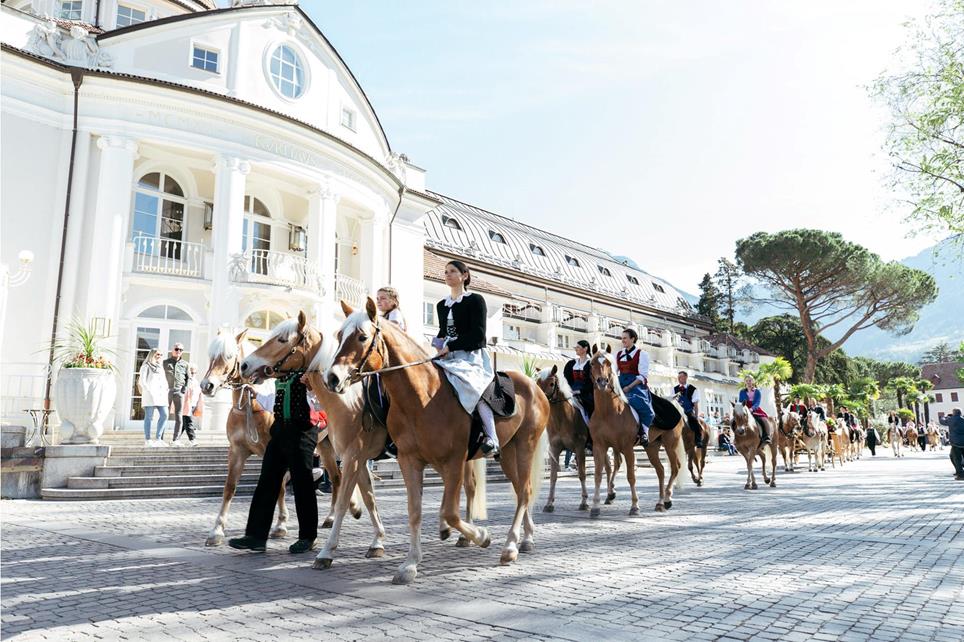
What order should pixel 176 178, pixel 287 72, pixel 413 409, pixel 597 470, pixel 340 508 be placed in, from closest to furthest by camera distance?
pixel 413 409
pixel 340 508
pixel 597 470
pixel 176 178
pixel 287 72

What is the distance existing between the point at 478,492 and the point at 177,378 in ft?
37.0

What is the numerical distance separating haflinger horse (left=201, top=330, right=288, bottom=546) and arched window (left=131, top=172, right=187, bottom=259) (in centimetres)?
1690

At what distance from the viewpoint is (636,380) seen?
400 inches

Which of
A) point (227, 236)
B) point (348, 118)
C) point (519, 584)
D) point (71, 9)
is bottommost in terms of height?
point (519, 584)

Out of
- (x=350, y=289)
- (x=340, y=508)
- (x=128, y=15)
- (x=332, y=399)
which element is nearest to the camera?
(x=340, y=508)

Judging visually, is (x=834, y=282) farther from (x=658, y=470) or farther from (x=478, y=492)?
(x=478, y=492)

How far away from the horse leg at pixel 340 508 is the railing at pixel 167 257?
1815cm

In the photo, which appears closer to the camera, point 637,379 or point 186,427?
point 637,379

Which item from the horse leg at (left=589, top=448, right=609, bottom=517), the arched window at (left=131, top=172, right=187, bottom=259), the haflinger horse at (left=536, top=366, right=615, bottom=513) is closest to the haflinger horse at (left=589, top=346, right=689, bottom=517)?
the horse leg at (left=589, top=448, right=609, bottom=517)

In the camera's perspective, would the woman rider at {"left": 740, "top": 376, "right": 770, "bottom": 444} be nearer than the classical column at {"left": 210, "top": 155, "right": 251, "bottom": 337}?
Yes

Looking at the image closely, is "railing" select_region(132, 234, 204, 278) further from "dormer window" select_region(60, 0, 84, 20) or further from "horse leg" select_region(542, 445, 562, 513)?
"horse leg" select_region(542, 445, 562, 513)

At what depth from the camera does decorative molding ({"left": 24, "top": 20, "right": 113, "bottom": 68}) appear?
66.2 ft

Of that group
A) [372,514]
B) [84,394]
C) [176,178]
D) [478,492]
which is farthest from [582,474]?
[176,178]

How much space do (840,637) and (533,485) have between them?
3569 millimetres
